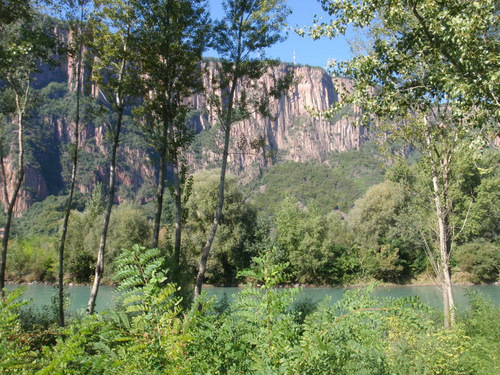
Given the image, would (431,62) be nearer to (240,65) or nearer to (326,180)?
(240,65)

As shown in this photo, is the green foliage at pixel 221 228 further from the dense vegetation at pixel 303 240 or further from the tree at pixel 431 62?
the tree at pixel 431 62

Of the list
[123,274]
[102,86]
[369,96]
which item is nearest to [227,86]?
[102,86]

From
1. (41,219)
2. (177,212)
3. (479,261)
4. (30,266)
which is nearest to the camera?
(177,212)

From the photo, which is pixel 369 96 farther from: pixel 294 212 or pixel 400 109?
pixel 294 212

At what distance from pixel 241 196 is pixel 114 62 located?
22678 mm

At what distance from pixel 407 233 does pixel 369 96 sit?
99.9 ft

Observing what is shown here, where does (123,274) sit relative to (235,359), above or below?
above

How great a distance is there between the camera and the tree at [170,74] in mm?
9938

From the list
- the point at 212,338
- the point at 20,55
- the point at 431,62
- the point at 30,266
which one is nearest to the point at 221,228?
the point at 30,266

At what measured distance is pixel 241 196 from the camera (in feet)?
106

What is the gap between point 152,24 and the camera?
10.0 meters

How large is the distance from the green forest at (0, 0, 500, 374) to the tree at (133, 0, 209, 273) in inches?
2.2

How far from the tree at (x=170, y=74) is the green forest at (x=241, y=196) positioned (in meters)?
0.06

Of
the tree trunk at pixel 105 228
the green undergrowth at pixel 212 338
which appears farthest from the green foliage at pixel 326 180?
the green undergrowth at pixel 212 338
